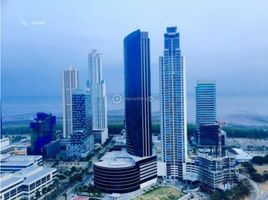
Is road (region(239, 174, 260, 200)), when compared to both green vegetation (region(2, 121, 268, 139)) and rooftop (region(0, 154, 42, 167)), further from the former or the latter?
rooftop (region(0, 154, 42, 167))

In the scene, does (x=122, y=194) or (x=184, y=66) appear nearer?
(x=122, y=194)

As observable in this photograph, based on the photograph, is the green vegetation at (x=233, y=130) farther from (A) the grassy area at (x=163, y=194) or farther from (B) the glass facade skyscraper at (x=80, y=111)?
(A) the grassy area at (x=163, y=194)

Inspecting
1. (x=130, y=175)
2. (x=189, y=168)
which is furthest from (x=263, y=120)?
(x=130, y=175)

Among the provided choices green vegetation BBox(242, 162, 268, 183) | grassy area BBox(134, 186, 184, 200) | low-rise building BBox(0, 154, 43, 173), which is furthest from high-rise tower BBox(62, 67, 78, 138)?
green vegetation BBox(242, 162, 268, 183)

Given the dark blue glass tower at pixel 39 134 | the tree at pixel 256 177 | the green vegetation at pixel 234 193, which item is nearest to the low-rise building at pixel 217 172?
the green vegetation at pixel 234 193

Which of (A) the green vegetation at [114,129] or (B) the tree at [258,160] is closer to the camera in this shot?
(B) the tree at [258,160]

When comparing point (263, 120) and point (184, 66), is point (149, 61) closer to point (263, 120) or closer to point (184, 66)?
point (184, 66)
